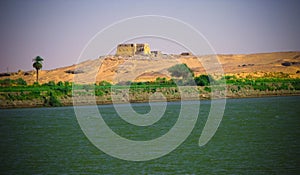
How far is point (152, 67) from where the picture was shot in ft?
396

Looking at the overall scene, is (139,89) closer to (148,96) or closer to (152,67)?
(148,96)

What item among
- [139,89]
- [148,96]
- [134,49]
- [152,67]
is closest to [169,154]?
[148,96]

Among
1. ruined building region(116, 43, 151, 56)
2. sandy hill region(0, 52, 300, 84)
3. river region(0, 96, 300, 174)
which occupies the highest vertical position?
ruined building region(116, 43, 151, 56)

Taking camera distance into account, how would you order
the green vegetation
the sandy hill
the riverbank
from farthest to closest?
1. the sandy hill
2. the green vegetation
3. the riverbank

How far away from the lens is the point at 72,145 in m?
30.0

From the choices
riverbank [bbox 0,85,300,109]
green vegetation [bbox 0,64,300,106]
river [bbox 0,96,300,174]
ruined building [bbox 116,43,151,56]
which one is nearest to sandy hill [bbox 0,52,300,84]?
ruined building [bbox 116,43,151,56]

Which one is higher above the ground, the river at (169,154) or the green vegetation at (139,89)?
the green vegetation at (139,89)

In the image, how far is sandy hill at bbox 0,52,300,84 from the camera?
115 meters

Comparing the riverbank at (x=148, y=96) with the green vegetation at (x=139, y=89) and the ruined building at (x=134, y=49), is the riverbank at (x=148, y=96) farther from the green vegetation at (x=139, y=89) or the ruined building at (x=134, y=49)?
the ruined building at (x=134, y=49)

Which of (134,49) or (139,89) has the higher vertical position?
(134,49)

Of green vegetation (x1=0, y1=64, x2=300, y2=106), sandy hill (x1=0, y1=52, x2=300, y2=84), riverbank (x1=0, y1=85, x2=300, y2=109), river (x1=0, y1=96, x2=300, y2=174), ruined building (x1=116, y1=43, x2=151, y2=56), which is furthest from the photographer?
ruined building (x1=116, y1=43, x2=151, y2=56)

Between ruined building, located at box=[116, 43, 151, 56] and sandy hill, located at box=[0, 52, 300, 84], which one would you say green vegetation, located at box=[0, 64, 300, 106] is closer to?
sandy hill, located at box=[0, 52, 300, 84]

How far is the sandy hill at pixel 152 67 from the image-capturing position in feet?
377

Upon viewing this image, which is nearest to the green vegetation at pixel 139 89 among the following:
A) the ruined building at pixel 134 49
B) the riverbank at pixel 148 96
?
the riverbank at pixel 148 96
